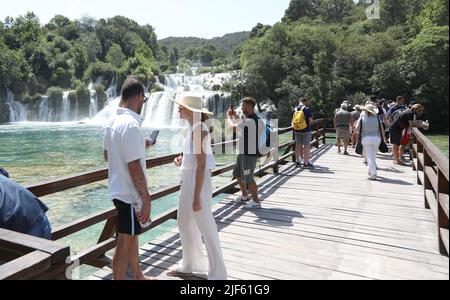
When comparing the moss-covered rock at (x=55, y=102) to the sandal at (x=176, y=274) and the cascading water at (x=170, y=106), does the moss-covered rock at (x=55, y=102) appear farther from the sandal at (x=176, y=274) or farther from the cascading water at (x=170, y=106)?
the sandal at (x=176, y=274)

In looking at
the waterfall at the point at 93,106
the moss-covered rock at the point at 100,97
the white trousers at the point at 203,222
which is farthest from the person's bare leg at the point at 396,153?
the moss-covered rock at the point at 100,97

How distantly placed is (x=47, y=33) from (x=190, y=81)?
146ft

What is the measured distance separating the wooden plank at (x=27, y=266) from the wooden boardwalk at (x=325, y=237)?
1.64 meters

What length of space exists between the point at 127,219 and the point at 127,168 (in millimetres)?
400

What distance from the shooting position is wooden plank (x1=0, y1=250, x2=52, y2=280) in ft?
6.12

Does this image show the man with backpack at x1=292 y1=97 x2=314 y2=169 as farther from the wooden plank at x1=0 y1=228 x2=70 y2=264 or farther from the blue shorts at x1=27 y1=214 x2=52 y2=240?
the wooden plank at x1=0 y1=228 x2=70 y2=264

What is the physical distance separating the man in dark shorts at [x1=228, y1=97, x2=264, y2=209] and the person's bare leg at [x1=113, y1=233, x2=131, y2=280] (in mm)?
2959

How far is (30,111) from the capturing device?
45.1 meters

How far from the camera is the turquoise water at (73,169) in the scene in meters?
8.78

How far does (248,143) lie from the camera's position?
5.66m

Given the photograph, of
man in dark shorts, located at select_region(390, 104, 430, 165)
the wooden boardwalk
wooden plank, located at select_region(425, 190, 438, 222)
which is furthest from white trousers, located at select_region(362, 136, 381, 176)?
wooden plank, located at select_region(425, 190, 438, 222)

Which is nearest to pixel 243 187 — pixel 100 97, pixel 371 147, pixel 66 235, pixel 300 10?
pixel 66 235

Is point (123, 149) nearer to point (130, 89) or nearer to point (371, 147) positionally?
point (130, 89)
